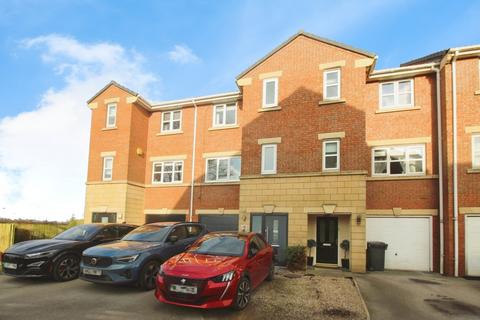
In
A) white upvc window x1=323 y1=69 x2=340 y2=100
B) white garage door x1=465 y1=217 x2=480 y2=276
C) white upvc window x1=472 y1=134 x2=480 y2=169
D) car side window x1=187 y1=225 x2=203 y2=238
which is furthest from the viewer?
white upvc window x1=323 y1=69 x2=340 y2=100

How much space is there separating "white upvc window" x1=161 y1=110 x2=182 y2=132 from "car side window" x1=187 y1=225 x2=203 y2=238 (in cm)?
880

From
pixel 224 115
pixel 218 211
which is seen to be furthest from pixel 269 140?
pixel 218 211

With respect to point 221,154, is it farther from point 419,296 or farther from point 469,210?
point 419,296

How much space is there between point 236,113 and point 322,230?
7080mm

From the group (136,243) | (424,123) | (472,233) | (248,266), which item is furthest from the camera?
(424,123)

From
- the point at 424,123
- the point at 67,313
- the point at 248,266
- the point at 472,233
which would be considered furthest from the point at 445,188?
the point at 67,313

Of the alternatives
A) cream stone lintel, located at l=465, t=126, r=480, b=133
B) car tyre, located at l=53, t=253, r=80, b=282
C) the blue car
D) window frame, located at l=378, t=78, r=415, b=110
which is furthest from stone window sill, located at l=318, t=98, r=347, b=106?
car tyre, located at l=53, t=253, r=80, b=282

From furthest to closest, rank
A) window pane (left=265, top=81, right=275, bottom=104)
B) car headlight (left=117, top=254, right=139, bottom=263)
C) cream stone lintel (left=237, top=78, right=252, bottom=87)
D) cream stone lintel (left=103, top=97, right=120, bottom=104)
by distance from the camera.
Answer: cream stone lintel (left=103, top=97, right=120, bottom=104), cream stone lintel (left=237, top=78, right=252, bottom=87), window pane (left=265, top=81, right=275, bottom=104), car headlight (left=117, top=254, right=139, bottom=263)

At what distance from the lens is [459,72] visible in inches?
523

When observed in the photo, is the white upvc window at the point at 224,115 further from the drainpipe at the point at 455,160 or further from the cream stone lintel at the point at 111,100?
the drainpipe at the point at 455,160

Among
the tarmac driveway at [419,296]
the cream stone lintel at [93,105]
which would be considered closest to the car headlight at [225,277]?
the tarmac driveway at [419,296]

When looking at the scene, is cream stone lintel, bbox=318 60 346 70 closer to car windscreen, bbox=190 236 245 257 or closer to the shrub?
the shrub

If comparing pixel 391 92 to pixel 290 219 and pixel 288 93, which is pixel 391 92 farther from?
pixel 290 219

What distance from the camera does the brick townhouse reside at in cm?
1296
